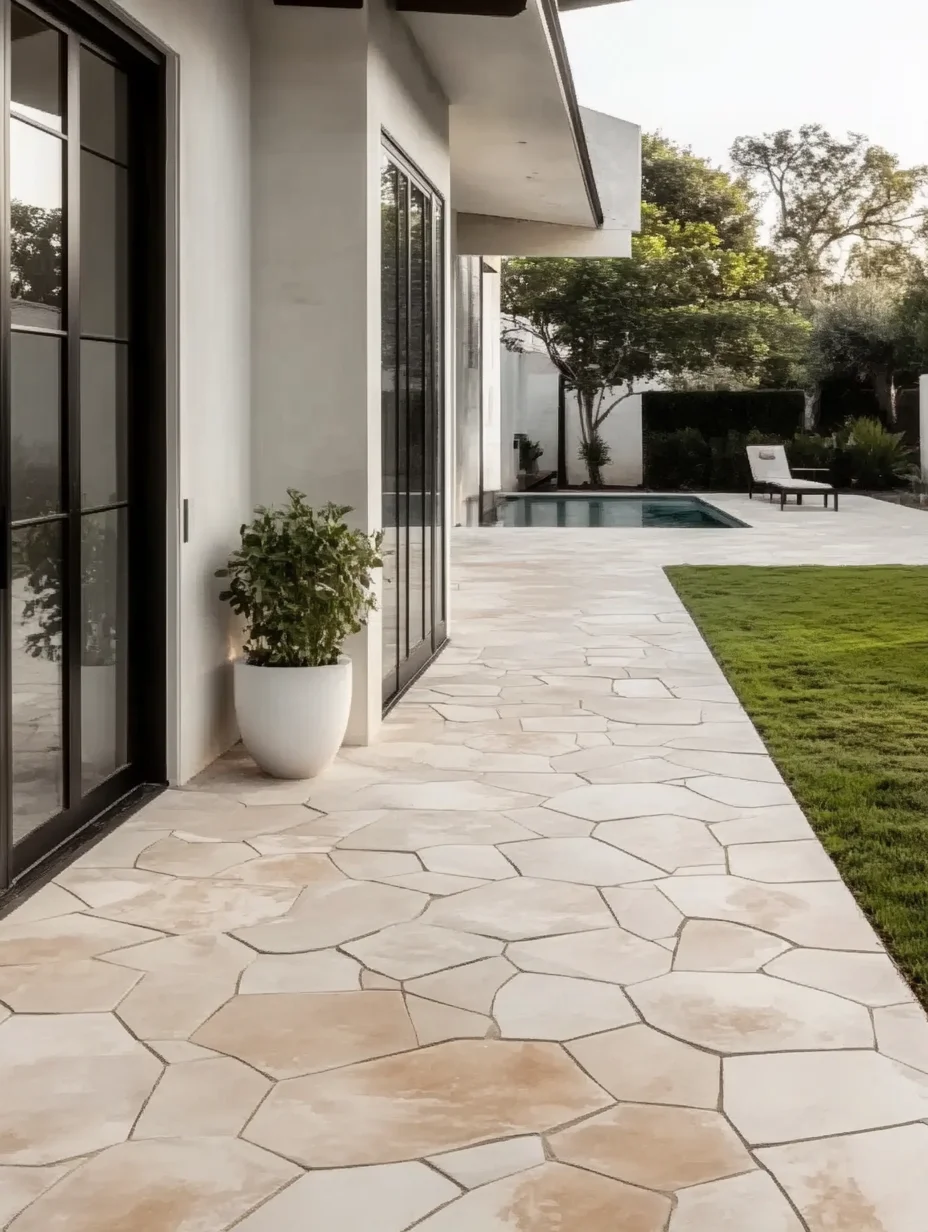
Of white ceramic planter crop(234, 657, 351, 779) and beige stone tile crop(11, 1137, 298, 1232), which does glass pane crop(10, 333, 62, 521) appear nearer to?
white ceramic planter crop(234, 657, 351, 779)

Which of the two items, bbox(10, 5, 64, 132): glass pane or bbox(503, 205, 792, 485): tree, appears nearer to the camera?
bbox(10, 5, 64, 132): glass pane

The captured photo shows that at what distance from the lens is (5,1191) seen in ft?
8.45

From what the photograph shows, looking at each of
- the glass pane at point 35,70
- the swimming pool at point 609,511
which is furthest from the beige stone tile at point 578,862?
the swimming pool at point 609,511

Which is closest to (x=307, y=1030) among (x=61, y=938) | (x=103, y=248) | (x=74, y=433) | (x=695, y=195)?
(x=61, y=938)

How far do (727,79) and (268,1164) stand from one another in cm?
5219

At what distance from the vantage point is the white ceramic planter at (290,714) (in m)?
5.53

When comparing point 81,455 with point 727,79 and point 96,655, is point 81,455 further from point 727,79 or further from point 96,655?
point 727,79

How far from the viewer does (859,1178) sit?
8.63ft

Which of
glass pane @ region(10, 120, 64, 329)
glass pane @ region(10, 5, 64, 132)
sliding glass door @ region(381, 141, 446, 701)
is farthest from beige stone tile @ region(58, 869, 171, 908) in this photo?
sliding glass door @ region(381, 141, 446, 701)

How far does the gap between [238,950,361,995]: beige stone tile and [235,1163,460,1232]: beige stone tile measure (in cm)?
90

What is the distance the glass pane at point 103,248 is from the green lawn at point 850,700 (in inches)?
119

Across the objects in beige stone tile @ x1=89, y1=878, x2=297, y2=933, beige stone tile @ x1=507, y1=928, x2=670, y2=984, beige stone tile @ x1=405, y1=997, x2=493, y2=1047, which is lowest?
beige stone tile @ x1=405, y1=997, x2=493, y2=1047

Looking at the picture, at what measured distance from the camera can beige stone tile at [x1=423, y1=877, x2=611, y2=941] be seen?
3.98 metres

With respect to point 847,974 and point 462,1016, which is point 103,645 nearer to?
point 462,1016
